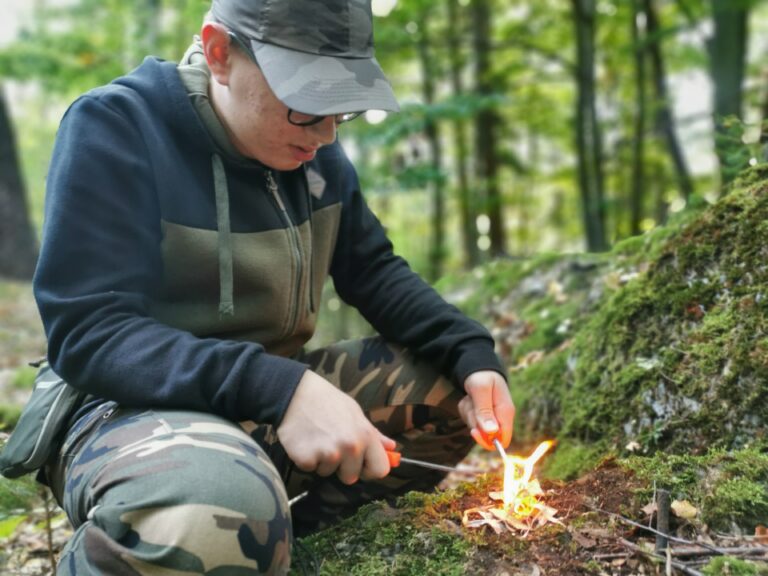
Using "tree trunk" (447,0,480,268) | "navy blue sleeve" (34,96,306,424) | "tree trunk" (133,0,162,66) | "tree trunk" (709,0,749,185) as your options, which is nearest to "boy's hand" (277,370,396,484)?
"navy blue sleeve" (34,96,306,424)

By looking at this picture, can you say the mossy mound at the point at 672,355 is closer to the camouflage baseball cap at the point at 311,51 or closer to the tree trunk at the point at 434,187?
the camouflage baseball cap at the point at 311,51

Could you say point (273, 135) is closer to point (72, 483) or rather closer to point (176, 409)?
point (176, 409)

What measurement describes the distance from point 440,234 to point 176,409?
34.8ft

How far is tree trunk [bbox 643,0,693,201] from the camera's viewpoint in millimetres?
10062

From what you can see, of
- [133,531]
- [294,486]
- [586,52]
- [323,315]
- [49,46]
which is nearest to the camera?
[133,531]

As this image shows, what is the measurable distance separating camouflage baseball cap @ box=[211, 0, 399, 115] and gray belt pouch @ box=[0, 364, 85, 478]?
3.87 ft

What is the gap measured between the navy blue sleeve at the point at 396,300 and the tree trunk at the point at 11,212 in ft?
34.9

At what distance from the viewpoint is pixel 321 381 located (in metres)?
1.92

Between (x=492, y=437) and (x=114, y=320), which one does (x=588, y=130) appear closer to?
(x=492, y=437)

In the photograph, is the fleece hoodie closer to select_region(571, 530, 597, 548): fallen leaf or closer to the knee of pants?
the knee of pants

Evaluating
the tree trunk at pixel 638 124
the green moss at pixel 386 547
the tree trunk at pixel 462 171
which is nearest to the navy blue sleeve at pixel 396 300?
the green moss at pixel 386 547

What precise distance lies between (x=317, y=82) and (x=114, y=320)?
3.00 feet

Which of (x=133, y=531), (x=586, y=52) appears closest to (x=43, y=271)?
(x=133, y=531)

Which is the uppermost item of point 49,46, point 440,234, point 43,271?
point 49,46
